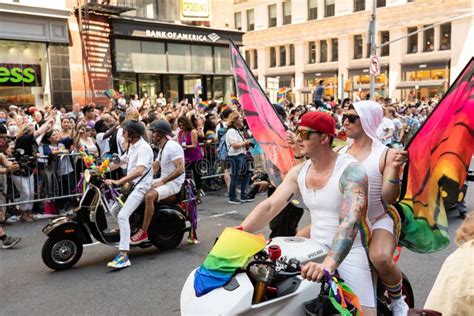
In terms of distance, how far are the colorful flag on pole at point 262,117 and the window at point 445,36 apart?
4203 centimetres

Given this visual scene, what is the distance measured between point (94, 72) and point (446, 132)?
18.6m

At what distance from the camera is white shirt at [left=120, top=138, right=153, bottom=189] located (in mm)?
5992

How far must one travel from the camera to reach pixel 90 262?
6.30 meters

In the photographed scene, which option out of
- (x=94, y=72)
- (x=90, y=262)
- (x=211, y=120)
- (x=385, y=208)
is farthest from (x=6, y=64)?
(x=385, y=208)

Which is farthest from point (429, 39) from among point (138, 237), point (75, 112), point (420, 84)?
point (138, 237)

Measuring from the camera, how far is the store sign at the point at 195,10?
23547 mm

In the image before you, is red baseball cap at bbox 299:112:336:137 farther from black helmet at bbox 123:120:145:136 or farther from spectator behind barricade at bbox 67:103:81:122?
spectator behind barricade at bbox 67:103:81:122

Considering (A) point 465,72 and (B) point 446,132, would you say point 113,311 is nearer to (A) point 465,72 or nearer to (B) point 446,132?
(B) point 446,132

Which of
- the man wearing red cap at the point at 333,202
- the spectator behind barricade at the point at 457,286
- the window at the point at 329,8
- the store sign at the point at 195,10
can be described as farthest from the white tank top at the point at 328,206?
the window at the point at 329,8

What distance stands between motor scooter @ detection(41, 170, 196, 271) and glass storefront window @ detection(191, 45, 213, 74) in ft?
61.4

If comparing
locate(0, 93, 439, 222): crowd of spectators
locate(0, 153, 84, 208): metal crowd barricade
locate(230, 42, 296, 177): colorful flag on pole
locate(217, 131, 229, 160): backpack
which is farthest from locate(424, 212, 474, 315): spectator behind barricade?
locate(217, 131, 229, 160): backpack

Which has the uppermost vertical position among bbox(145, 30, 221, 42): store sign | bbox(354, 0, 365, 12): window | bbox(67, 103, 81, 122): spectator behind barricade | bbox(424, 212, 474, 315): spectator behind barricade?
bbox(354, 0, 365, 12): window

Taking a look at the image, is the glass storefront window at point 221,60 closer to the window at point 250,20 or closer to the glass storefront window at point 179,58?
the glass storefront window at point 179,58

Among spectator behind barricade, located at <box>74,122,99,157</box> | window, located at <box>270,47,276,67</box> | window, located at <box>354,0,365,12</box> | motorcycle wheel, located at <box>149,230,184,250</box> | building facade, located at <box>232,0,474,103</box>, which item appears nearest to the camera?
motorcycle wheel, located at <box>149,230,184,250</box>
